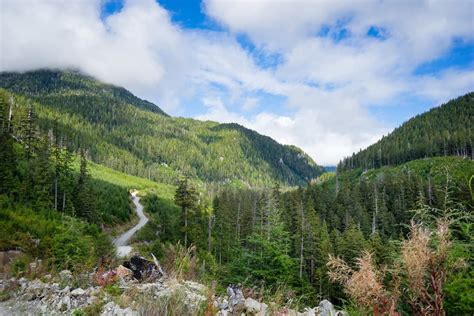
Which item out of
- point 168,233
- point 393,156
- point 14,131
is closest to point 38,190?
point 168,233

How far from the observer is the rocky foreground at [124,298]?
4.41 meters

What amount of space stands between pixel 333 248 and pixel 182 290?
1669 inches

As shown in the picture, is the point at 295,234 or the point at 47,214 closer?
the point at 47,214

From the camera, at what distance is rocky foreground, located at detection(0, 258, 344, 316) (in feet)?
14.5

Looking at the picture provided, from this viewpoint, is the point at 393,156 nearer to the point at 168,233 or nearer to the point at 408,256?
the point at 168,233

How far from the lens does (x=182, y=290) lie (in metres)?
4.52

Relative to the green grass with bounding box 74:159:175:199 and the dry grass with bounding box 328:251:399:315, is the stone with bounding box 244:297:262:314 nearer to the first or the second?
the dry grass with bounding box 328:251:399:315

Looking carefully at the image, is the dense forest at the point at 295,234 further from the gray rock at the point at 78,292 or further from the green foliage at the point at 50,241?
the green foliage at the point at 50,241

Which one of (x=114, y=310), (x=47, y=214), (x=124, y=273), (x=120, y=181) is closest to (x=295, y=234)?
(x=47, y=214)

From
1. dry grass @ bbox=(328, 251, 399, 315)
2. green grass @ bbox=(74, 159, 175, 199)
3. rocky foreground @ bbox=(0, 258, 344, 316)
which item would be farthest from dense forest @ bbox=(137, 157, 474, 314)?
green grass @ bbox=(74, 159, 175, 199)

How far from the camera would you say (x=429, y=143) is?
133 m

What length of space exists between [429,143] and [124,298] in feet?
500

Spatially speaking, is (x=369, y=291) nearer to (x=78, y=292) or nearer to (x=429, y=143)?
(x=78, y=292)

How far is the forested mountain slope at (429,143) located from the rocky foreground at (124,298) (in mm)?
136765
